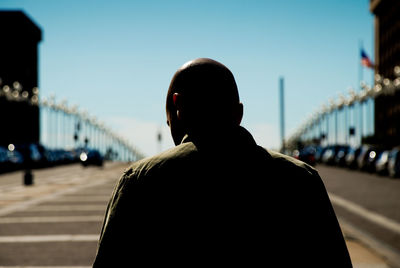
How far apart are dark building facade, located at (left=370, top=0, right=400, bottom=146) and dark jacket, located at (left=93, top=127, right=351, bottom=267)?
7749cm

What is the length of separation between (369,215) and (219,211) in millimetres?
10679

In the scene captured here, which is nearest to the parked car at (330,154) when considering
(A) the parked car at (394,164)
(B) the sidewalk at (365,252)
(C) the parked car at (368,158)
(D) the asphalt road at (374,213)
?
(C) the parked car at (368,158)

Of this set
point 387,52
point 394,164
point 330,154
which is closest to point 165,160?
point 394,164

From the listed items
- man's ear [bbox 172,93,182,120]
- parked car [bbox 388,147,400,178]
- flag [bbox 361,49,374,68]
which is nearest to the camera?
man's ear [bbox 172,93,182,120]

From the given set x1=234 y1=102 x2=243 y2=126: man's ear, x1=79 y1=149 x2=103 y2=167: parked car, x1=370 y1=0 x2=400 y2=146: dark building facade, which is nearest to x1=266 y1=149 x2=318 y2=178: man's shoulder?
x1=234 y1=102 x2=243 y2=126: man's ear

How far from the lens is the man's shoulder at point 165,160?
168 centimetres

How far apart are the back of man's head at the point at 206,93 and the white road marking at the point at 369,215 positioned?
8454 millimetres

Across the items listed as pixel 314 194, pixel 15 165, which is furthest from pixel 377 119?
pixel 314 194

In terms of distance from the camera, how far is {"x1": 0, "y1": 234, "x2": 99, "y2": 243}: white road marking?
853 cm

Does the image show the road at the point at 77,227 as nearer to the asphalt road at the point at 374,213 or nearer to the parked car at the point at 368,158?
the asphalt road at the point at 374,213

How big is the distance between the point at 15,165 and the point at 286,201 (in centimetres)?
3721

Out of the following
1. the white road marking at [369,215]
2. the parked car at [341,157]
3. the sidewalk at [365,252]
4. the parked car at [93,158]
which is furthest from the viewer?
the parked car at [93,158]

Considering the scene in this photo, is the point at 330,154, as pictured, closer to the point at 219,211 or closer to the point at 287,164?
the point at 287,164

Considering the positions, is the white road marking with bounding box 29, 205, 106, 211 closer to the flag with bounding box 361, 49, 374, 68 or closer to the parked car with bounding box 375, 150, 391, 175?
the parked car with bounding box 375, 150, 391, 175
